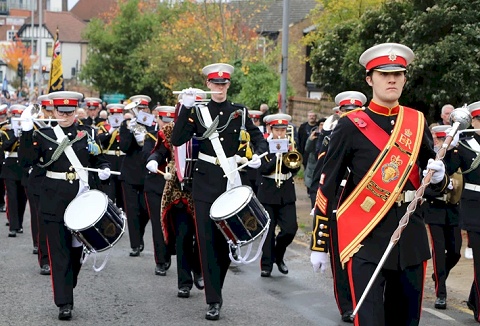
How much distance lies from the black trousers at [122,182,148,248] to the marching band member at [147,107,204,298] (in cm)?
298

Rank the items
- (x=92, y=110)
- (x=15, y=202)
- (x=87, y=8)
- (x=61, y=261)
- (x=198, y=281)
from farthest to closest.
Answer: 1. (x=87, y=8)
2. (x=92, y=110)
3. (x=15, y=202)
4. (x=198, y=281)
5. (x=61, y=261)

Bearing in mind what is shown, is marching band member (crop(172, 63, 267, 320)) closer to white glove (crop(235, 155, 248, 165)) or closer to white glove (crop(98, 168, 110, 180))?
white glove (crop(235, 155, 248, 165))

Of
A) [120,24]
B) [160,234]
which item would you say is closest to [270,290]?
[160,234]

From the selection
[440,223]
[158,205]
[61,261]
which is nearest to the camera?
[61,261]

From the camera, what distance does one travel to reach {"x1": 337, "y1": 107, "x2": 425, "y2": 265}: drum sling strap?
6.33 meters

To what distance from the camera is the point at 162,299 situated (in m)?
Answer: 10.7

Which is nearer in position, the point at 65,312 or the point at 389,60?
the point at 389,60

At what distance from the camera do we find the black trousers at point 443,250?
10547mm

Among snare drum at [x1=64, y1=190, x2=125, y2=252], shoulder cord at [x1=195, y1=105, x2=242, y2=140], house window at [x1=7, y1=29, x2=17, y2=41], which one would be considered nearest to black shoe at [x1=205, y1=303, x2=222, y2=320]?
snare drum at [x1=64, y1=190, x2=125, y2=252]

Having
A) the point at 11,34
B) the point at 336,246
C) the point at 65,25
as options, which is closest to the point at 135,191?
the point at 336,246

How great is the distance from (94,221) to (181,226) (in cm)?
156

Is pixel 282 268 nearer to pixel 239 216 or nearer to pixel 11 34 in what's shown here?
pixel 239 216

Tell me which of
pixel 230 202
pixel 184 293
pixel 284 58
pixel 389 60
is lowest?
pixel 184 293

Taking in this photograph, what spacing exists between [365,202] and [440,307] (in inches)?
175
